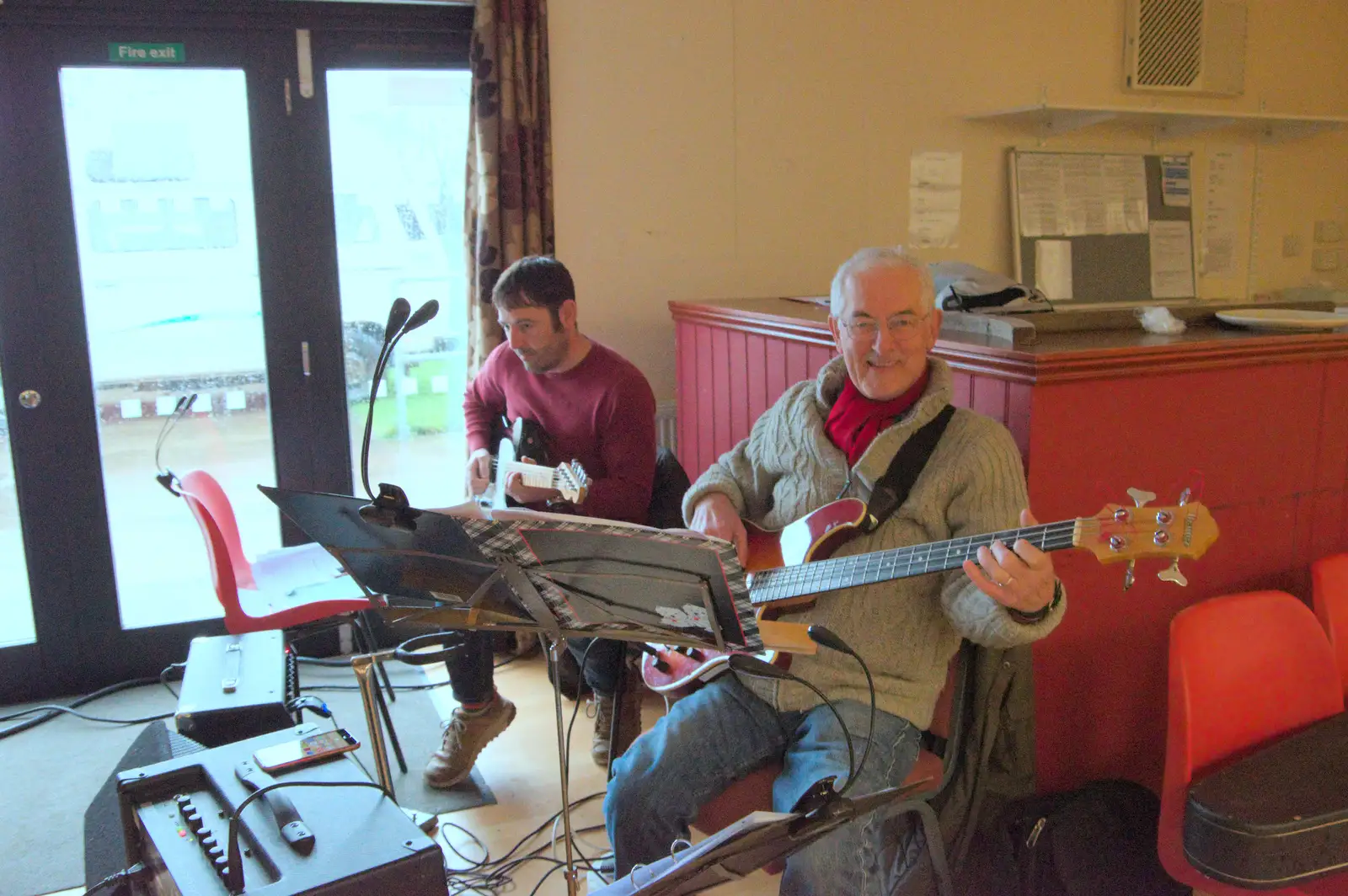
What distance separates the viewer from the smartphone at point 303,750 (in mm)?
1445

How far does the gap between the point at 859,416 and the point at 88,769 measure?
84.3 inches

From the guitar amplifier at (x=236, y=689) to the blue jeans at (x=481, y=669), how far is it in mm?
373

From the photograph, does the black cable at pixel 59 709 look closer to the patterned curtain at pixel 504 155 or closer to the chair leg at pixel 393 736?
the chair leg at pixel 393 736

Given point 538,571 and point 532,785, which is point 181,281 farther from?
point 538,571

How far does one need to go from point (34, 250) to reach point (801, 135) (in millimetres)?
2330

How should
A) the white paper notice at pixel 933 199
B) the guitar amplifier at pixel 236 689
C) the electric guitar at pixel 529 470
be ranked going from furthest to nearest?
1. the white paper notice at pixel 933 199
2. the electric guitar at pixel 529 470
3. the guitar amplifier at pixel 236 689

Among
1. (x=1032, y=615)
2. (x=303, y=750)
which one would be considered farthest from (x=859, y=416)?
(x=303, y=750)

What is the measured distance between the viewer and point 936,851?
149 centimetres

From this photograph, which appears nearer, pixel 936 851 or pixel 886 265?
pixel 936 851

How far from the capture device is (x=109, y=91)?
2.97 meters

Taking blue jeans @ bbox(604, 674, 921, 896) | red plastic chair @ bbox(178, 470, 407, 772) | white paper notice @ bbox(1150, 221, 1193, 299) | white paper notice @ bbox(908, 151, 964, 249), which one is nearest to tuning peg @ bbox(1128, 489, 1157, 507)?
blue jeans @ bbox(604, 674, 921, 896)

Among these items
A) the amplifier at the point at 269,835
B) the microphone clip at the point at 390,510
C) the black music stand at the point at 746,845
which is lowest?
the amplifier at the point at 269,835

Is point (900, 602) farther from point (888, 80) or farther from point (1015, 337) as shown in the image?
point (888, 80)

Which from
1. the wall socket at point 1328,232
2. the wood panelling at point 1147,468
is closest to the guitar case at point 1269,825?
the wood panelling at point 1147,468
